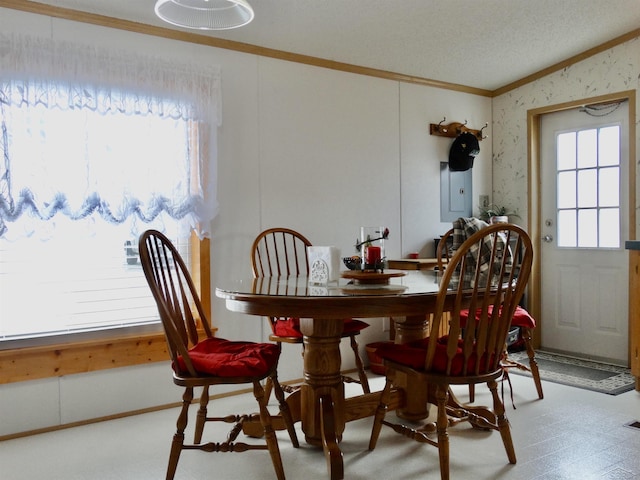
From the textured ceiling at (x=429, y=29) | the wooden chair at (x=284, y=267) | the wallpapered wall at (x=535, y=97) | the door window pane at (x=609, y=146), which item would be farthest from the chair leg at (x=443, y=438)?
the door window pane at (x=609, y=146)

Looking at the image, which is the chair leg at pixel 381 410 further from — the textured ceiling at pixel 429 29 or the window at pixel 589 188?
the window at pixel 589 188

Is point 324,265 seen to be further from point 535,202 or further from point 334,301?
point 535,202

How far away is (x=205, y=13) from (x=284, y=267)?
69.6 inches

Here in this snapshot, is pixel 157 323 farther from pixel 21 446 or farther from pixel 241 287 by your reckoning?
pixel 241 287

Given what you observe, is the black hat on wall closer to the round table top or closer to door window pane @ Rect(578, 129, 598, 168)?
door window pane @ Rect(578, 129, 598, 168)

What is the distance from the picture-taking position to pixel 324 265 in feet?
8.09

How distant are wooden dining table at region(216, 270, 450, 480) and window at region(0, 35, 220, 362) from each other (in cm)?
97

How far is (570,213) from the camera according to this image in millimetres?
4707

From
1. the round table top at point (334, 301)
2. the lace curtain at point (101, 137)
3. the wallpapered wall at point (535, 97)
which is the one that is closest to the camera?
the round table top at point (334, 301)

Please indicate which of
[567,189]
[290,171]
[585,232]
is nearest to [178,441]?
[290,171]

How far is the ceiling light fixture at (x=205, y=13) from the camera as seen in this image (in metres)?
2.45

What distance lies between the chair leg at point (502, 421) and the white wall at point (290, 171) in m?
1.75

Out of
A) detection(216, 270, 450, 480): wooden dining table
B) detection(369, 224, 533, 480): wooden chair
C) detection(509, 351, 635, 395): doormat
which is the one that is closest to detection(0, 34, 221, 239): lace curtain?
detection(216, 270, 450, 480): wooden dining table

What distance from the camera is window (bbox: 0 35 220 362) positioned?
2893 mm
